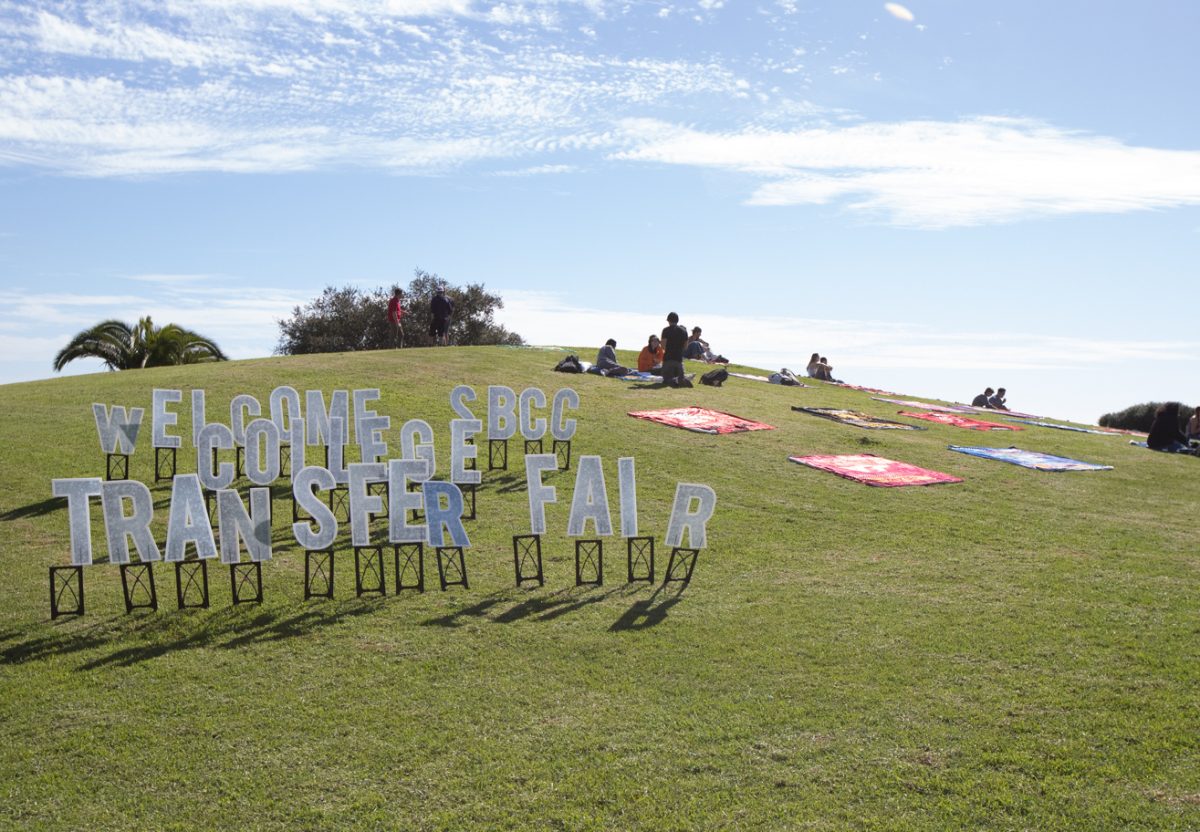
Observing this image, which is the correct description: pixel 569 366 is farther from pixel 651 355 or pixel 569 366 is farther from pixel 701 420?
pixel 701 420

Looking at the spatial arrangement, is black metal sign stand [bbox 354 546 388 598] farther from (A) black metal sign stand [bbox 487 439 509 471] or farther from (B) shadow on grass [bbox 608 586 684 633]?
(A) black metal sign stand [bbox 487 439 509 471]

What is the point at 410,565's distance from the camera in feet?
40.1

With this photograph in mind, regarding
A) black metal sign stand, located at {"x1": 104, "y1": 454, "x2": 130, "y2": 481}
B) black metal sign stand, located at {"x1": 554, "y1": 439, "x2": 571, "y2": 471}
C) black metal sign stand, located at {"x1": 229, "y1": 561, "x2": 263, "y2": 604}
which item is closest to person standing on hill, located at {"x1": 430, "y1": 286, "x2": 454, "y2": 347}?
black metal sign stand, located at {"x1": 554, "y1": 439, "x2": 571, "y2": 471}

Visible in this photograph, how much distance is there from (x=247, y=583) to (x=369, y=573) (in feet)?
4.74

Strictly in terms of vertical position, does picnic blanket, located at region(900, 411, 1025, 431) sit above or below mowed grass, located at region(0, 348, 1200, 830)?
above

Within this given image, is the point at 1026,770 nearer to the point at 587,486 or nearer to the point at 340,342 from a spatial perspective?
the point at 587,486

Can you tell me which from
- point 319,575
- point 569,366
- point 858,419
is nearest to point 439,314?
point 569,366

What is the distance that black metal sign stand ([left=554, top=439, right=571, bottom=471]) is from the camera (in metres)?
17.1

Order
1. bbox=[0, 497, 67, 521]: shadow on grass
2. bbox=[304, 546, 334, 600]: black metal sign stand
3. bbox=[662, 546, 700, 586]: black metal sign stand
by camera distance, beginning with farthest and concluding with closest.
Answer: bbox=[0, 497, 67, 521]: shadow on grass, bbox=[662, 546, 700, 586]: black metal sign stand, bbox=[304, 546, 334, 600]: black metal sign stand

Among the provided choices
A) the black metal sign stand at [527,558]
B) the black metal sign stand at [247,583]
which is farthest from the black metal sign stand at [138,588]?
the black metal sign stand at [527,558]

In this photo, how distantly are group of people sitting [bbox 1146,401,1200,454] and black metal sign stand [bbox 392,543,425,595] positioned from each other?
20.1m

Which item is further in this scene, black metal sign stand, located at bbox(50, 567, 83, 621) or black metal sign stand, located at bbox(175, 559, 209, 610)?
black metal sign stand, located at bbox(175, 559, 209, 610)

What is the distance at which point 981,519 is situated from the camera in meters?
15.3

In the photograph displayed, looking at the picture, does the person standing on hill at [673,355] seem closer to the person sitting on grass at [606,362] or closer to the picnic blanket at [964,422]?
the person sitting on grass at [606,362]
